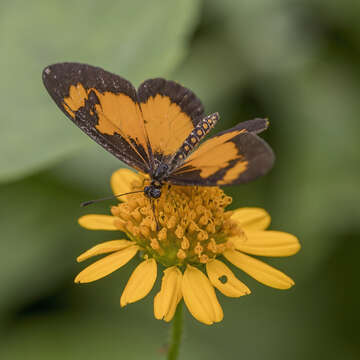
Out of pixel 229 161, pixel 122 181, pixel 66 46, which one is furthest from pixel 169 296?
pixel 66 46

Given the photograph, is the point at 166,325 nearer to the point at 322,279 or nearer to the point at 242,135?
the point at 322,279

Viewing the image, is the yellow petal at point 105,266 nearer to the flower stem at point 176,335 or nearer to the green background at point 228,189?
the flower stem at point 176,335

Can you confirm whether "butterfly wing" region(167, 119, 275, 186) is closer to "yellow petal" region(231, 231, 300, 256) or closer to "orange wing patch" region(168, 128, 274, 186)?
"orange wing patch" region(168, 128, 274, 186)

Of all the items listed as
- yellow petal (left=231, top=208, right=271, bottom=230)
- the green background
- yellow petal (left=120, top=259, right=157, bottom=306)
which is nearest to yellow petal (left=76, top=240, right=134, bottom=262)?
yellow petal (left=120, top=259, right=157, bottom=306)

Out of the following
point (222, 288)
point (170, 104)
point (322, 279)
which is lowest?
point (322, 279)

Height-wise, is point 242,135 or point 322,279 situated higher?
point 242,135

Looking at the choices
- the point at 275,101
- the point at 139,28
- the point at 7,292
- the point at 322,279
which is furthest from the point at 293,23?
the point at 7,292
